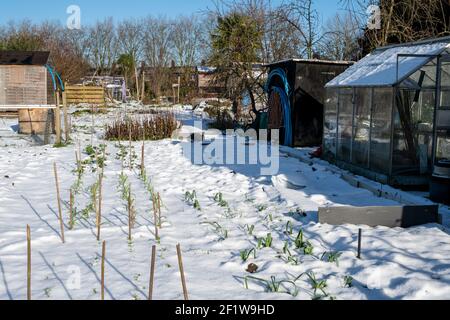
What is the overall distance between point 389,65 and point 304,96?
4018 millimetres

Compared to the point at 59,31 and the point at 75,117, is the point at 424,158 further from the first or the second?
the point at 59,31

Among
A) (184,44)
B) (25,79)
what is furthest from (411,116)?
(184,44)

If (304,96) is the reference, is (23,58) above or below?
above

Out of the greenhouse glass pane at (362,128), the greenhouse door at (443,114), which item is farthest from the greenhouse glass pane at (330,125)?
the greenhouse door at (443,114)

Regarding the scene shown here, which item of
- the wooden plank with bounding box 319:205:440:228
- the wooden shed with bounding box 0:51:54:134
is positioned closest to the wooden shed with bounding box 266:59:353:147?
the wooden plank with bounding box 319:205:440:228

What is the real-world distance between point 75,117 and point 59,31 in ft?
61.4

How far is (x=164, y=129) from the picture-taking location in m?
14.2

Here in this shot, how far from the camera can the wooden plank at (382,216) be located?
211 inches

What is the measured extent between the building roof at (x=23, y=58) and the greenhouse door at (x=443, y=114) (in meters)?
13.3

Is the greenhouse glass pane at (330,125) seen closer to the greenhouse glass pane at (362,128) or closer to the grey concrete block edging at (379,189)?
the grey concrete block edging at (379,189)

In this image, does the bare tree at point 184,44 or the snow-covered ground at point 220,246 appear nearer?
the snow-covered ground at point 220,246

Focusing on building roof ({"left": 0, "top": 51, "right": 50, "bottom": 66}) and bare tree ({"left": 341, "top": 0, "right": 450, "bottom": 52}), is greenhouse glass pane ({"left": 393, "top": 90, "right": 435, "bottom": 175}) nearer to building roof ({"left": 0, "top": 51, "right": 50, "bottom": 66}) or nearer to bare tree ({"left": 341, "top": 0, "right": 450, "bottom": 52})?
bare tree ({"left": 341, "top": 0, "right": 450, "bottom": 52})

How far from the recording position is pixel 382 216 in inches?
212

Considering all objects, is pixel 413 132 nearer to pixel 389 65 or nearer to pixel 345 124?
pixel 389 65
